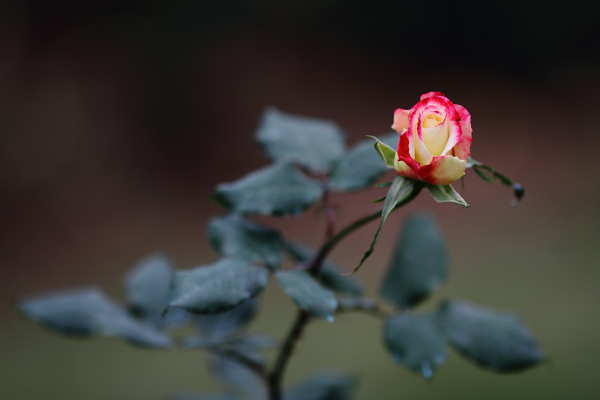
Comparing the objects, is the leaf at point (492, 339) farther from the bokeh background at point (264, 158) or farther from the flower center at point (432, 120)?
the bokeh background at point (264, 158)

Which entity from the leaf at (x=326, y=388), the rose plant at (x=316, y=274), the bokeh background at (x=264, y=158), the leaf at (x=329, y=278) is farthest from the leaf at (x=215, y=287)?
the bokeh background at (x=264, y=158)

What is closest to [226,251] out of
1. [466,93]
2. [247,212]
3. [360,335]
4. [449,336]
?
[247,212]

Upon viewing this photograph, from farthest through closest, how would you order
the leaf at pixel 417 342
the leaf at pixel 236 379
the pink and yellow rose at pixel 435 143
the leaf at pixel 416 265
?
the leaf at pixel 236 379, the leaf at pixel 416 265, the leaf at pixel 417 342, the pink and yellow rose at pixel 435 143

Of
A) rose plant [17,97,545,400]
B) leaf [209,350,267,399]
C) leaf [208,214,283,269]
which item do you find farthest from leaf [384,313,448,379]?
leaf [209,350,267,399]

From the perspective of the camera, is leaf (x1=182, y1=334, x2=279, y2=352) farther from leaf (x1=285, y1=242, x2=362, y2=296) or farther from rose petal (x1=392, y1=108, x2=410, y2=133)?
rose petal (x1=392, y1=108, x2=410, y2=133)

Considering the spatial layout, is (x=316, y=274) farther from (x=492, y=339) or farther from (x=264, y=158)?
(x=264, y=158)

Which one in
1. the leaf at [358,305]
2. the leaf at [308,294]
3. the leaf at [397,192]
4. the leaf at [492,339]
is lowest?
the leaf at [492,339]
